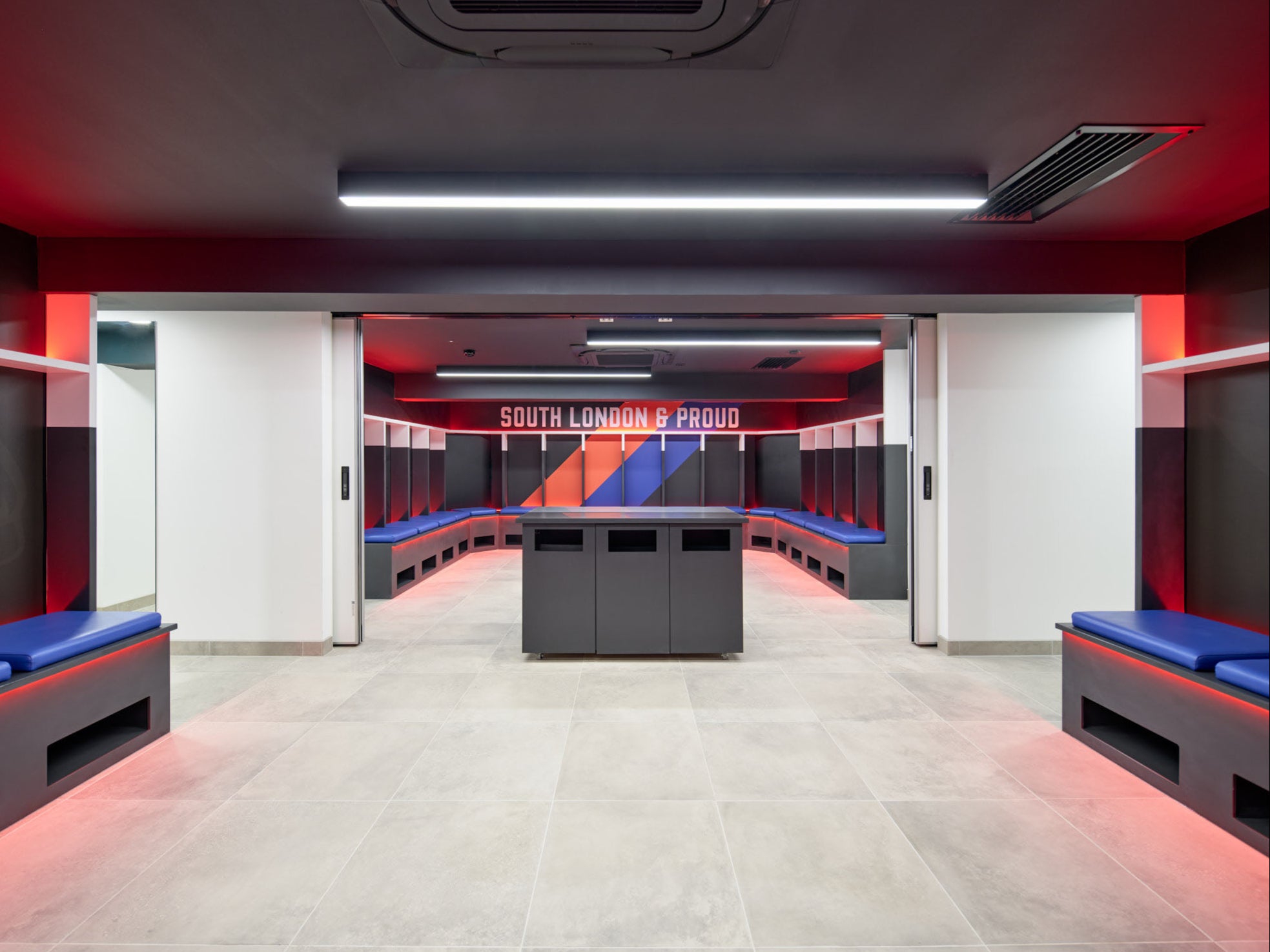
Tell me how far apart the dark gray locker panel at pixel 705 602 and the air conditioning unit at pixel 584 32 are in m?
3.05

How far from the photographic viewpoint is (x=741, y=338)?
Result: 20.8 feet

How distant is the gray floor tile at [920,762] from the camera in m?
2.64

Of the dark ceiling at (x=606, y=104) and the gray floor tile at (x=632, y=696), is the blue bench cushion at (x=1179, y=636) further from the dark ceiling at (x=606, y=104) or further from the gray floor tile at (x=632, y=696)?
the gray floor tile at (x=632, y=696)

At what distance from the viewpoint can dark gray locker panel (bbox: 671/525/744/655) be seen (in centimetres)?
446

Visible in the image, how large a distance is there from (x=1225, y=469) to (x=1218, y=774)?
127cm

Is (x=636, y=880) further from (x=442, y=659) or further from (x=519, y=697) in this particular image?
(x=442, y=659)

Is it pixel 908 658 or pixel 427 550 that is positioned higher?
pixel 427 550

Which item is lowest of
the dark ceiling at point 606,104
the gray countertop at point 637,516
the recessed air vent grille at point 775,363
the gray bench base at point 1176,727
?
the gray bench base at point 1176,727

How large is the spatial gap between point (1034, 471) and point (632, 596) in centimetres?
333

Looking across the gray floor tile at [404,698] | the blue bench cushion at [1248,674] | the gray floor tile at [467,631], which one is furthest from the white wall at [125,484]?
the blue bench cushion at [1248,674]

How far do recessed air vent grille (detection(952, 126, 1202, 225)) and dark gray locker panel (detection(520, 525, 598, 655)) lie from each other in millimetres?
3259

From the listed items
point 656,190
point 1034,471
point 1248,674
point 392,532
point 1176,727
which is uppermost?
point 656,190

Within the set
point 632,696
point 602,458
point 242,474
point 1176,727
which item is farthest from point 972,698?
point 602,458

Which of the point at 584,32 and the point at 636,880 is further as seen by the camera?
the point at 636,880
